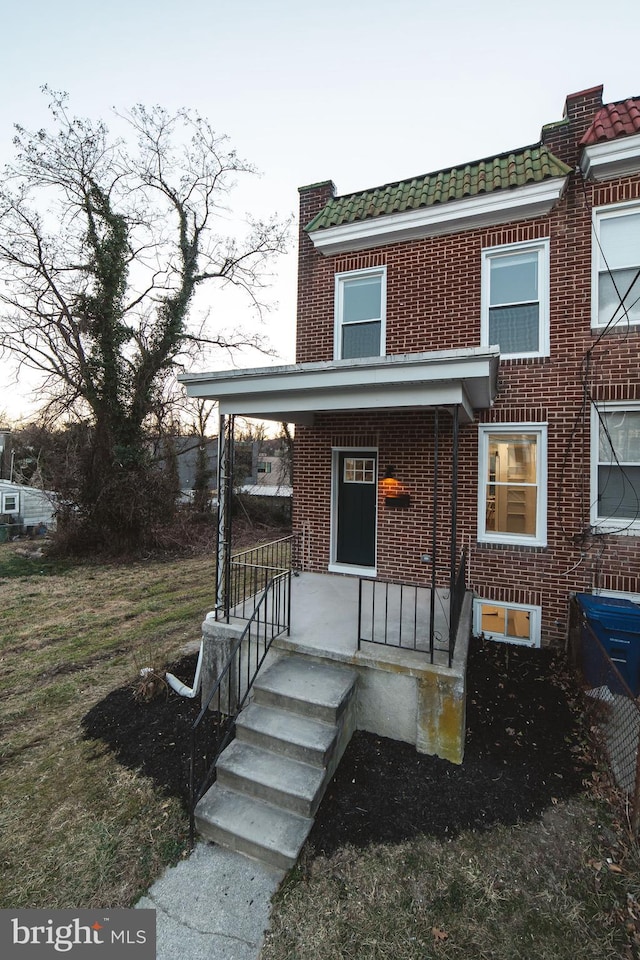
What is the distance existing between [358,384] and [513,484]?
3.49 m

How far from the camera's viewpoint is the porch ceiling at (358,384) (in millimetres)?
4152

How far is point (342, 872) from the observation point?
295cm

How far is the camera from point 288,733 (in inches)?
147

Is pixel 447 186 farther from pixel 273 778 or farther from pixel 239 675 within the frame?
pixel 273 778

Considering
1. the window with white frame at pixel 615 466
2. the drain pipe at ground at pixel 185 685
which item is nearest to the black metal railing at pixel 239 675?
→ the drain pipe at ground at pixel 185 685

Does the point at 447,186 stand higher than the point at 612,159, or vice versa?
the point at 447,186

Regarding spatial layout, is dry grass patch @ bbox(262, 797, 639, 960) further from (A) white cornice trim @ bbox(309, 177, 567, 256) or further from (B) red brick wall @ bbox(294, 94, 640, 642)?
(A) white cornice trim @ bbox(309, 177, 567, 256)

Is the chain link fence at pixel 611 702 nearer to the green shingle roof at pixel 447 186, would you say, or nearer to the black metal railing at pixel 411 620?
the black metal railing at pixel 411 620

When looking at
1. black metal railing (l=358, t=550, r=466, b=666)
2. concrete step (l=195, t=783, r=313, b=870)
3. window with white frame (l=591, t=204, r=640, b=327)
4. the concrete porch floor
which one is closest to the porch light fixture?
black metal railing (l=358, t=550, r=466, b=666)

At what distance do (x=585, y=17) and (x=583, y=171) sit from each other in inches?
134

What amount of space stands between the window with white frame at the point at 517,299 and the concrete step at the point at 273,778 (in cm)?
616

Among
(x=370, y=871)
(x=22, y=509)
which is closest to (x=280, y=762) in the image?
(x=370, y=871)

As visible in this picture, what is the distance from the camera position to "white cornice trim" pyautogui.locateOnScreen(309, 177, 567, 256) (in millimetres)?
6180

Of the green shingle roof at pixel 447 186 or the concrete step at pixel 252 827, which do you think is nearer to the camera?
the concrete step at pixel 252 827
